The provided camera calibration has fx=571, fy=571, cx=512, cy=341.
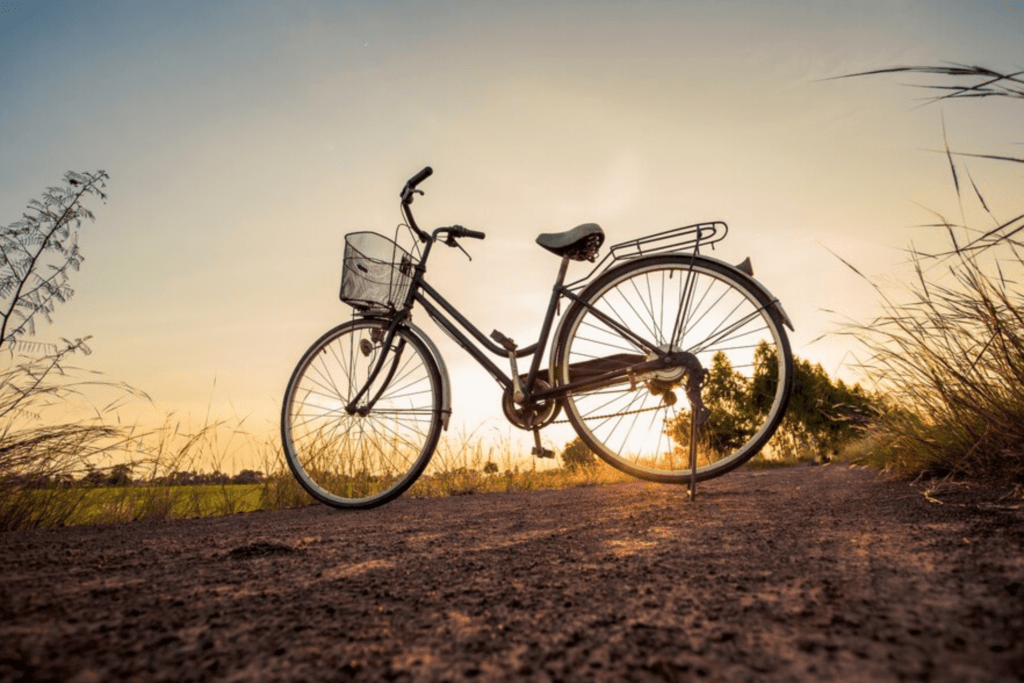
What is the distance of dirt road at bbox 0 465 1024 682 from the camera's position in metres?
0.97

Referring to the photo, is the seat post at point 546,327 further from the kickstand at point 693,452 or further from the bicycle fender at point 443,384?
the kickstand at point 693,452

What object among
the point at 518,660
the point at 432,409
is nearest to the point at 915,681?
the point at 518,660

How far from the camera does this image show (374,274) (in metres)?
3.64

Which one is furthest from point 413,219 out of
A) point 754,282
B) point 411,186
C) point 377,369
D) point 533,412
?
point 754,282

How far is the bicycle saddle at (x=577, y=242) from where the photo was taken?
3.09 metres

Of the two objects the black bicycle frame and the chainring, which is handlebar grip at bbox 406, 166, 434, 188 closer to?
the black bicycle frame

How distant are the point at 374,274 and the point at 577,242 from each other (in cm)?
135

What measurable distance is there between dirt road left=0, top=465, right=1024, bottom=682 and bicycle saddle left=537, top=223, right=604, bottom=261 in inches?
59.0

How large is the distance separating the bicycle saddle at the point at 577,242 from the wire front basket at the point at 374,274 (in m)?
0.99

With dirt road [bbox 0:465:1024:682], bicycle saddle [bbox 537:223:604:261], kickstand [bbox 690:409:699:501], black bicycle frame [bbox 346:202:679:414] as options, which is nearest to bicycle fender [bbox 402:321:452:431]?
black bicycle frame [bbox 346:202:679:414]

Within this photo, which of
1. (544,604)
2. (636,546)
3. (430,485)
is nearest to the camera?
(544,604)

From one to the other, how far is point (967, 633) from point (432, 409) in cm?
267

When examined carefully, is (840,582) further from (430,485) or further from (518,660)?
(430,485)

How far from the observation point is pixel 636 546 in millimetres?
1863
